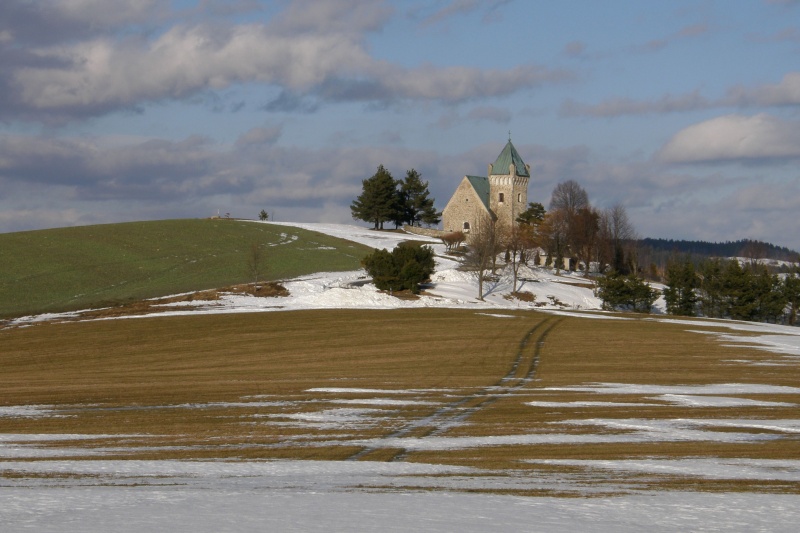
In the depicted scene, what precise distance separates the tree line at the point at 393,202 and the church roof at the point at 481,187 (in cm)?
939

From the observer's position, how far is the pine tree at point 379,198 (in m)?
146

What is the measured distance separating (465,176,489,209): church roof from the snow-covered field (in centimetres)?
11225

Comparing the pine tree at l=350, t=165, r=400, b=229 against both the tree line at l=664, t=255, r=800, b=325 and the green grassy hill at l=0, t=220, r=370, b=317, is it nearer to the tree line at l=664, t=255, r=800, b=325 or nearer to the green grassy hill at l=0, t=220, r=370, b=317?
the green grassy hill at l=0, t=220, r=370, b=317

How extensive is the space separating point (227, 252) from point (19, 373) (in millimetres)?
62429

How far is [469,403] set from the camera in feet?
95.8

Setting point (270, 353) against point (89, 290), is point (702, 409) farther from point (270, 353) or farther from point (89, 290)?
point (89, 290)

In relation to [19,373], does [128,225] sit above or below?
above

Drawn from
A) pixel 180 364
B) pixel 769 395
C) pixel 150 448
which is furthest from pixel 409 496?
pixel 180 364

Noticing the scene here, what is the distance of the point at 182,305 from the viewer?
2741 inches

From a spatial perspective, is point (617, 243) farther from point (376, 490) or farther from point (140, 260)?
point (376, 490)

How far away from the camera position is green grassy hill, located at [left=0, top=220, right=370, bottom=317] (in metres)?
77.2

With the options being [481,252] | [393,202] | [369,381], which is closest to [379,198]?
[393,202]

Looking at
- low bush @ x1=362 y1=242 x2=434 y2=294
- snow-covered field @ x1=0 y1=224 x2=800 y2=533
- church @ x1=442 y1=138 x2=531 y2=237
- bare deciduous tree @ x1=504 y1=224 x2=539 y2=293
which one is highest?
church @ x1=442 y1=138 x2=531 y2=237

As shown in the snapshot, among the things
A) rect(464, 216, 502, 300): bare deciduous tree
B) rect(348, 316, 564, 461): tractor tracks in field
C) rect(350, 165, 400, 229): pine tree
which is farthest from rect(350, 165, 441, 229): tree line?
rect(348, 316, 564, 461): tractor tracks in field
